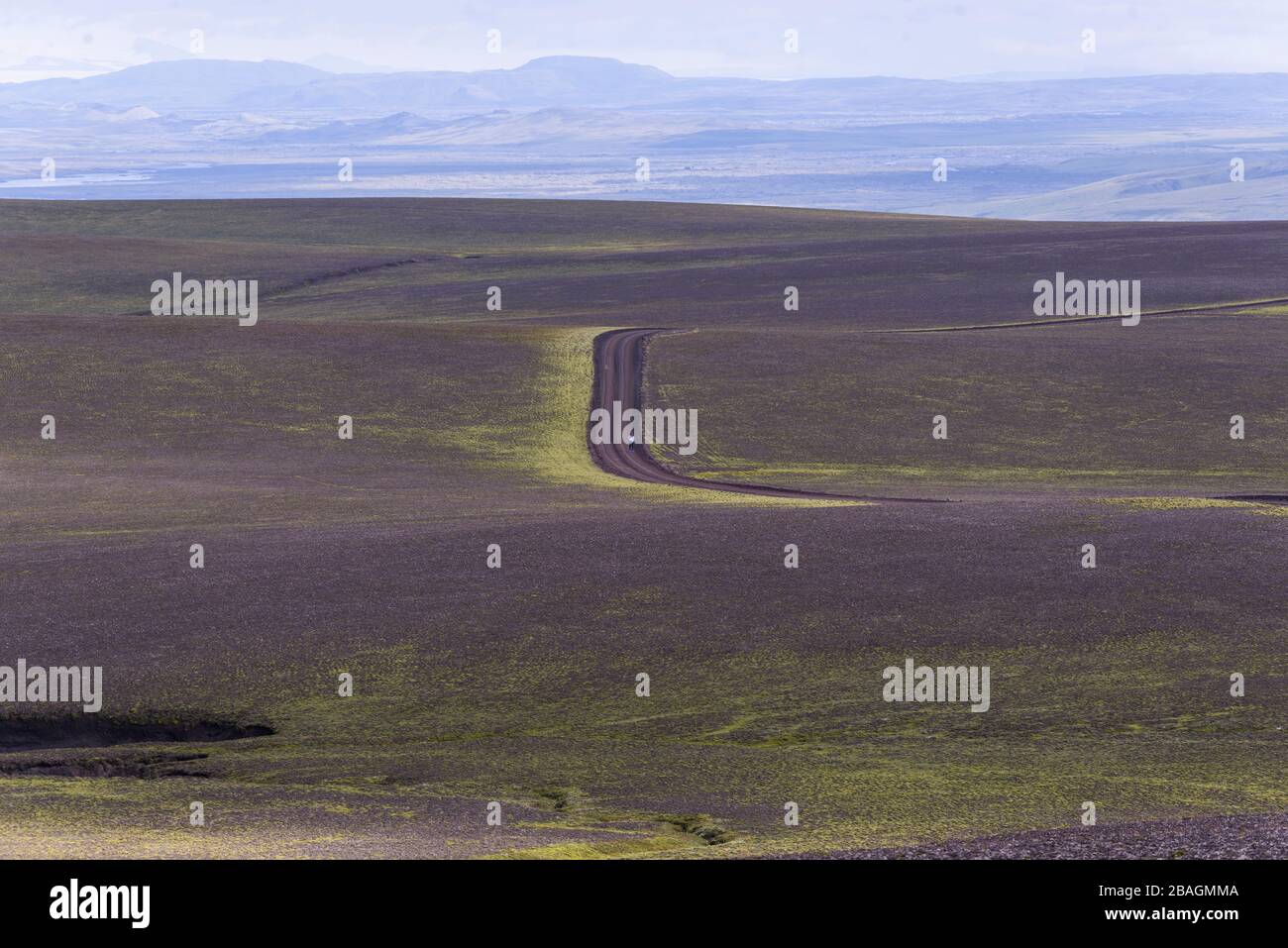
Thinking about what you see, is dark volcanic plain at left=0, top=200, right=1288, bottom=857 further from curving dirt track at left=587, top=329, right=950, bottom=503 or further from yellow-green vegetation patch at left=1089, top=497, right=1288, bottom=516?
curving dirt track at left=587, top=329, right=950, bottom=503

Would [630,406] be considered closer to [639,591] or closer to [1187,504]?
[1187,504]

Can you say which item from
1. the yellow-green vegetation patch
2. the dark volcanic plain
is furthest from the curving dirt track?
the yellow-green vegetation patch

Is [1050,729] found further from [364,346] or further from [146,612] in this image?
[364,346]

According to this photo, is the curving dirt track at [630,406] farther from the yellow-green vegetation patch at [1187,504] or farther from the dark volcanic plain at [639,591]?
the yellow-green vegetation patch at [1187,504]

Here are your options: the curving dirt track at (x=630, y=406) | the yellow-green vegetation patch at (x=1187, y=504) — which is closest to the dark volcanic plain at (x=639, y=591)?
the yellow-green vegetation patch at (x=1187, y=504)

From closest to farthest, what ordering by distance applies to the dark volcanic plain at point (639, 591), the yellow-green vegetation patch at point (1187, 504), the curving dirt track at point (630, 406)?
the dark volcanic plain at point (639, 591) → the yellow-green vegetation patch at point (1187, 504) → the curving dirt track at point (630, 406)

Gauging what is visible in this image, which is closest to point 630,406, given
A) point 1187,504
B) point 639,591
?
point 1187,504
